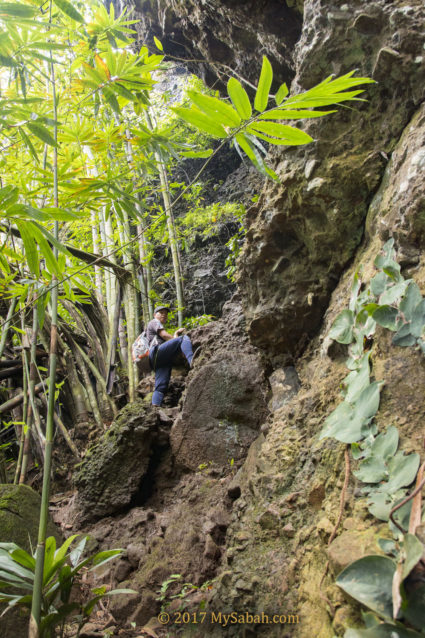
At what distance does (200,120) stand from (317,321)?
119cm

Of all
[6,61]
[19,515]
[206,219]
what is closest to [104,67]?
[6,61]

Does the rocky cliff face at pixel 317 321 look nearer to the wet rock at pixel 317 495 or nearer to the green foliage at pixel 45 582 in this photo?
the wet rock at pixel 317 495

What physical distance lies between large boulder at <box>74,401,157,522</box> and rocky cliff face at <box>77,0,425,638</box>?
1.21ft

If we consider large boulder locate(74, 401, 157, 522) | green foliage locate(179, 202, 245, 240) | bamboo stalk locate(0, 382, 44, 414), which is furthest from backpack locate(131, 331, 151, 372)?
green foliage locate(179, 202, 245, 240)

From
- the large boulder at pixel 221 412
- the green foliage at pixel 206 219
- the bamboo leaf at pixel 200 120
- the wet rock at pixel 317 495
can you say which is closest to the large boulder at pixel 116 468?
the large boulder at pixel 221 412

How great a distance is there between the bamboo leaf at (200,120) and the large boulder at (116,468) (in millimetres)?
2225

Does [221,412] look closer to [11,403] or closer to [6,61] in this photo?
[11,403]

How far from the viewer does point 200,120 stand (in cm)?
84

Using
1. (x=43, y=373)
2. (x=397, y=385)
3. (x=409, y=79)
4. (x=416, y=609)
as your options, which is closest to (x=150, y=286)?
(x=43, y=373)

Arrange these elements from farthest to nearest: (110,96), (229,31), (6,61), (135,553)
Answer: (229,31)
(135,553)
(110,96)
(6,61)

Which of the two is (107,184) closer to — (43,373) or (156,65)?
(156,65)

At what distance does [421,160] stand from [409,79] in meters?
0.52

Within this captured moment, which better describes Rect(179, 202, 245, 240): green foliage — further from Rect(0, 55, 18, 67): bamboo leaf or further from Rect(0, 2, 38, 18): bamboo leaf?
Rect(0, 2, 38, 18): bamboo leaf

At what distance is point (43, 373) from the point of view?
386 centimetres
